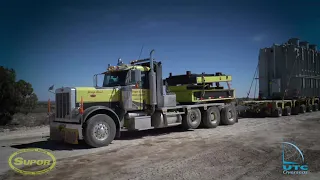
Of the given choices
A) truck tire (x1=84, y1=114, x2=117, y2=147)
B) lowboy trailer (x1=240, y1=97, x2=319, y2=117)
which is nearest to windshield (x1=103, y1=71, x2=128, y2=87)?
truck tire (x1=84, y1=114, x2=117, y2=147)

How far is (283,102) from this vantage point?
19297 mm

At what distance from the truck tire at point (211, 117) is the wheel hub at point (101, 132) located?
594 centimetres

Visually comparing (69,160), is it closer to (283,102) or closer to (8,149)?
(8,149)

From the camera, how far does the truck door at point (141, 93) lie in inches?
428

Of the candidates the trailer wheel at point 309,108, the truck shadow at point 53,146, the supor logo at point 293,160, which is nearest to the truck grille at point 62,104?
the truck shadow at point 53,146

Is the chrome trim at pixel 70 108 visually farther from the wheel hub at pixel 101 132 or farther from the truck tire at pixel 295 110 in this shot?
the truck tire at pixel 295 110

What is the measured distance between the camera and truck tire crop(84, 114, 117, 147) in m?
8.99

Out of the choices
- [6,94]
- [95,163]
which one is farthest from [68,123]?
[6,94]

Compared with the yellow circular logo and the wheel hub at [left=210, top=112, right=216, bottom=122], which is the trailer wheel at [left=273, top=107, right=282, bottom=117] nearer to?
the wheel hub at [left=210, top=112, right=216, bottom=122]

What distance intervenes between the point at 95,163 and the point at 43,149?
3.10m

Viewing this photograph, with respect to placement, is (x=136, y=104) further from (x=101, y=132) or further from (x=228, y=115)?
(x=228, y=115)

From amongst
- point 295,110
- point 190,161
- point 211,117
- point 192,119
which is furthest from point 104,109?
point 295,110

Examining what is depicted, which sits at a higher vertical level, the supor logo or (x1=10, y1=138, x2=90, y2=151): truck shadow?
the supor logo

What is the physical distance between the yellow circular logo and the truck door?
377 centimetres
